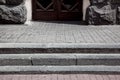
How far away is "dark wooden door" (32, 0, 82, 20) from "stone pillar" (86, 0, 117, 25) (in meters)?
0.81

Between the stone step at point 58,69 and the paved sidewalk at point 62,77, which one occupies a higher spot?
the stone step at point 58,69


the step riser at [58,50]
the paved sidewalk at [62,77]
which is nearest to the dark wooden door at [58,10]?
the step riser at [58,50]

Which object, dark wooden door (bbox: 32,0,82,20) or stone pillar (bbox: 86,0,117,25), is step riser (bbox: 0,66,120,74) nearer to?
stone pillar (bbox: 86,0,117,25)

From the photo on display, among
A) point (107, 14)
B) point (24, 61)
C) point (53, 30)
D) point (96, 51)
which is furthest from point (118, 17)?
point (24, 61)

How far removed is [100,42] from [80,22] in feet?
9.49

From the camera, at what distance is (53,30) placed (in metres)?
8.07

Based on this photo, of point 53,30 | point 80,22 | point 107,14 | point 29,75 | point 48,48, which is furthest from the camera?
point 80,22

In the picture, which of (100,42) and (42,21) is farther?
(42,21)

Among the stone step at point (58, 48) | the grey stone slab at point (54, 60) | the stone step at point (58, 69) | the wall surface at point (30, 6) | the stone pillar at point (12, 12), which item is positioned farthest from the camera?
the wall surface at point (30, 6)

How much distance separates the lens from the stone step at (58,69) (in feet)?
19.0

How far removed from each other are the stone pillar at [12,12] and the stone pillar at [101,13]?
1.97 metres

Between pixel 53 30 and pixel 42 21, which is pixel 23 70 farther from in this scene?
pixel 42 21

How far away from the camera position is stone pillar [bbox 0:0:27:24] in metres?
8.66

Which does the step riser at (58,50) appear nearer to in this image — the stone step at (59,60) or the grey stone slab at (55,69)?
the stone step at (59,60)
